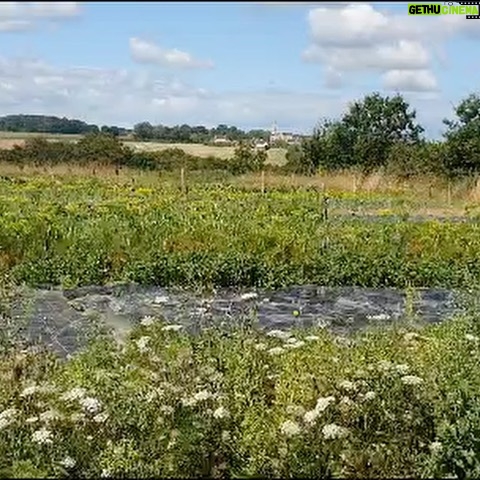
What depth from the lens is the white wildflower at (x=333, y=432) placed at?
338 cm

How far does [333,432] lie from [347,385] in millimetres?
460

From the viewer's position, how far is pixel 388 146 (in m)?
32.7

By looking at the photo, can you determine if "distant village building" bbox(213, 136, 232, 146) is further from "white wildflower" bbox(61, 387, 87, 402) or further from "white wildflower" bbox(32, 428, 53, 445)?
"white wildflower" bbox(32, 428, 53, 445)

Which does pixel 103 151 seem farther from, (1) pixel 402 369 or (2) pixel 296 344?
(1) pixel 402 369

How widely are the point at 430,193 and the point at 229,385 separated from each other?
21222 mm

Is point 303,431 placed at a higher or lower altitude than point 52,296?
higher

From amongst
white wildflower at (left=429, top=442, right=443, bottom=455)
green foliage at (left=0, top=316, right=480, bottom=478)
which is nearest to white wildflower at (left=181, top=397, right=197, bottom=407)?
green foliage at (left=0, top=316, right=480, bottom=478)

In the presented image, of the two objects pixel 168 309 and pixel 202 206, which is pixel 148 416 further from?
pixel 202 206

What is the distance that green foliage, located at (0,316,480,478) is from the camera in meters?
3.41

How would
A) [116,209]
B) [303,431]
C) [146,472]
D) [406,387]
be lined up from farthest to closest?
[116,209] < [406,387] < [303,431] < [146,472]

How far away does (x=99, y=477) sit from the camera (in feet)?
11.2

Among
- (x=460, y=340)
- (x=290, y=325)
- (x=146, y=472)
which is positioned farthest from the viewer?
(x=290, y=325)

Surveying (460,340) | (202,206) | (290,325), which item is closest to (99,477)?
(460,340)

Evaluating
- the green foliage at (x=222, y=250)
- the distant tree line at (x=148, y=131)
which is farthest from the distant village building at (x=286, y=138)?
the green foliage at (x=222, y=250)
